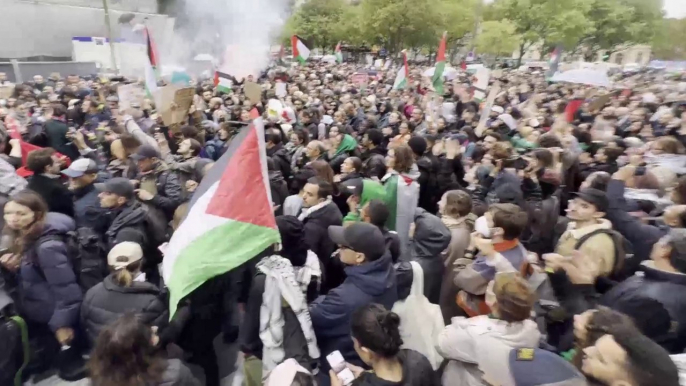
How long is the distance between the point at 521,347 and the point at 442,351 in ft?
1.41

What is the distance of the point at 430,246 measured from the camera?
352 centimetres

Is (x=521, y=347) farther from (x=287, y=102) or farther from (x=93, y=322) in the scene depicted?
(x=287, y=102)

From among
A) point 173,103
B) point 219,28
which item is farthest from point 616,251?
point 219,28

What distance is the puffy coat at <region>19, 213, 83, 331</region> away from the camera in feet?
10.5

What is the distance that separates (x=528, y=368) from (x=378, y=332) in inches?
25.1

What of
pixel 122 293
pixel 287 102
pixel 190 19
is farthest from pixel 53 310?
pixel 190 19

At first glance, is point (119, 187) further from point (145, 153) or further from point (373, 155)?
point (373, 155)

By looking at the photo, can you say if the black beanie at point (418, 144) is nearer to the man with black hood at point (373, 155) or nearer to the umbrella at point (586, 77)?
the man with black hood at point (373, 155)

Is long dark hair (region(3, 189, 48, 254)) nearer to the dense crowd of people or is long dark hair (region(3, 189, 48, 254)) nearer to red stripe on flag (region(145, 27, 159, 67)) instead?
the dense crowd of people

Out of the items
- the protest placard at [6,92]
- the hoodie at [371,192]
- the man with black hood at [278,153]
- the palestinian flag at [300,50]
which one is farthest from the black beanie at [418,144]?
the palestinian flag at [300,50]

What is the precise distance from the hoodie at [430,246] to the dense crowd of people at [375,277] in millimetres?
11

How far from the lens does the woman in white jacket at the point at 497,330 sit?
2.23m

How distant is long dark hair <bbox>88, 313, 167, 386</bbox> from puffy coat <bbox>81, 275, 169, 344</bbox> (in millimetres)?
686

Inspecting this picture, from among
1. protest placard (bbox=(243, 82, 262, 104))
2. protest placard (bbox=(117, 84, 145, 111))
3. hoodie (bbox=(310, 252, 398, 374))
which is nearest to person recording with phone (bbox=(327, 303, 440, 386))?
hoodie (bbox=(310, 252, 398, 374))
